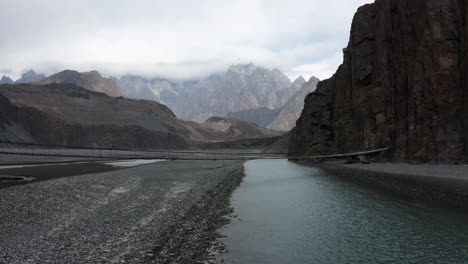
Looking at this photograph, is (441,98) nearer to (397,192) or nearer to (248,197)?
(397,192)

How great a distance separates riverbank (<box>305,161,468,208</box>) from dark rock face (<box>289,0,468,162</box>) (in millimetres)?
3089

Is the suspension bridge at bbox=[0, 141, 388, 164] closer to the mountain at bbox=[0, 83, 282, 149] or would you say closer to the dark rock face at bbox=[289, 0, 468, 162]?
the dark rock face at bbox=[289, 0, 468, 162]

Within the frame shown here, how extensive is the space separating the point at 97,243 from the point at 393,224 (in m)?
13.0

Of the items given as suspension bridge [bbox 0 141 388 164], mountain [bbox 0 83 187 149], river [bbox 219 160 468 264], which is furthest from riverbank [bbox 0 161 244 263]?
mountain [bbox 0 83 187 149]

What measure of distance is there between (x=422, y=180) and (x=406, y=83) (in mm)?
17050

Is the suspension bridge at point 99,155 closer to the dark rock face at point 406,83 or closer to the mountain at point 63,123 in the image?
the dark rock face at point 406,83

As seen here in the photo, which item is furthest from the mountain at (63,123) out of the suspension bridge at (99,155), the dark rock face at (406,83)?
the dark rock face at (406,83)

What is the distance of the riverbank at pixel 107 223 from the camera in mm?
11461

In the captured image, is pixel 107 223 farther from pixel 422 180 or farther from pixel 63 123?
pixel 63 123

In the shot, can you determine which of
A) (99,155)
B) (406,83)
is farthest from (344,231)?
(99,155)

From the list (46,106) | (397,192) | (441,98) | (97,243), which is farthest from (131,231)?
(46,106)

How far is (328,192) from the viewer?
26.5m

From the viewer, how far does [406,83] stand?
131 ft

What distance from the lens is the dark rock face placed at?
3316 cm
